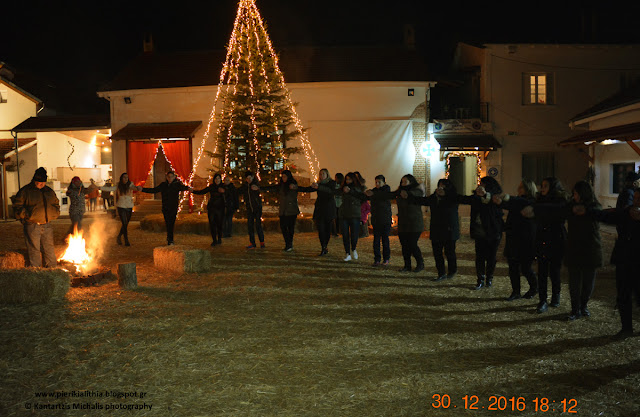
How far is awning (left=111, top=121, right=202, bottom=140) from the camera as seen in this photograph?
22.4m

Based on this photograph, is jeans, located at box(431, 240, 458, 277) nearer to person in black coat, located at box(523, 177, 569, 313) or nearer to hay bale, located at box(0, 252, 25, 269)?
person in black coat, located at box(523, 177, 569, 313)

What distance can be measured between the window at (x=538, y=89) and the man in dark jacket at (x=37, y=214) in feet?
65.3

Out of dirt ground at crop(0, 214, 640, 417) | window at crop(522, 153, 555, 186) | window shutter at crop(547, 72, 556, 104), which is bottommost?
dirt ground at crop(0, 214, 640, 417)

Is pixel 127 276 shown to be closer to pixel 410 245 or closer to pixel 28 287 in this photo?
pixel 28 287

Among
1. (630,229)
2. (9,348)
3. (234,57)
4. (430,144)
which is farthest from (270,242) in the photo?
(430,144)

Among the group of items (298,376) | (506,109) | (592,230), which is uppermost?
(506,109)

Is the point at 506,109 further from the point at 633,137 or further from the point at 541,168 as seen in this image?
Answer: the point at 633,137

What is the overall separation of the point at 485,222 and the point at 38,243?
818cm

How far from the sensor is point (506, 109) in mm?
23094

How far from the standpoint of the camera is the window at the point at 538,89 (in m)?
22.9

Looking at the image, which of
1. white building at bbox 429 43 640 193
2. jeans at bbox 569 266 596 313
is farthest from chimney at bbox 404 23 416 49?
jeans at bbox 569 266 596 313

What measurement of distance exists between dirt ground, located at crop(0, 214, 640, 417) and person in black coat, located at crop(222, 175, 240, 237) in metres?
4.94

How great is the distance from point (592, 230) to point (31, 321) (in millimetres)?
7183

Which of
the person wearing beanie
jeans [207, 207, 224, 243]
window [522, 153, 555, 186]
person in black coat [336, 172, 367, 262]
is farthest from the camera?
window [522, 153, 555, 186]
